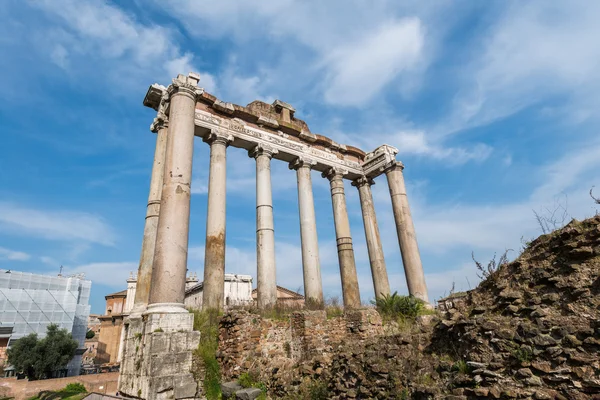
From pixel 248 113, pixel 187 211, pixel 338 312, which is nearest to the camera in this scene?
pixel 187 211

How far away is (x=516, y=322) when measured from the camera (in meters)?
4.70

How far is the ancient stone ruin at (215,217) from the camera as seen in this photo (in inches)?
297

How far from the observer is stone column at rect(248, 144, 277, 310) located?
1165 centimetres

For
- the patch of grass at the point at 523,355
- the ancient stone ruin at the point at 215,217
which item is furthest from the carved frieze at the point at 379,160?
the patch of grass at the point at 523,355

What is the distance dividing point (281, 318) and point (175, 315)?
2716mm

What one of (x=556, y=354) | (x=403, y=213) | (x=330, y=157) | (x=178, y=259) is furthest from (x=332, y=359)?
(x=330, y=157)

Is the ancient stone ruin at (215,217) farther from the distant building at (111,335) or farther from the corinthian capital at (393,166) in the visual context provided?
the distant building at (111,335)

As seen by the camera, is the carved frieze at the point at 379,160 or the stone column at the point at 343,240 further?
the carved frieze at the point at 379,160

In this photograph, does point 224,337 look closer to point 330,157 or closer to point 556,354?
point 556,354

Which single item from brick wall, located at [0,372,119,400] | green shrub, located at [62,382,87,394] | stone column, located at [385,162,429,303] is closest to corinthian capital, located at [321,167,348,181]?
stone column, located at [385,162,429,303]

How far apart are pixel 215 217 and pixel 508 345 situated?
8868 mm

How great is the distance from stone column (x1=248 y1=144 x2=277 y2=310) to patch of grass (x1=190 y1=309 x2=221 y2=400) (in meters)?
2.35

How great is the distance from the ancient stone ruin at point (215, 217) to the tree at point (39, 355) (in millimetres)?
31723

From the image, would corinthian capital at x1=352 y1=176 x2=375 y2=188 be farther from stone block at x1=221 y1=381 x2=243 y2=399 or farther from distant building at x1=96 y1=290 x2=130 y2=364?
distant building at x1=96 y1=290 x2=130 y2=364
